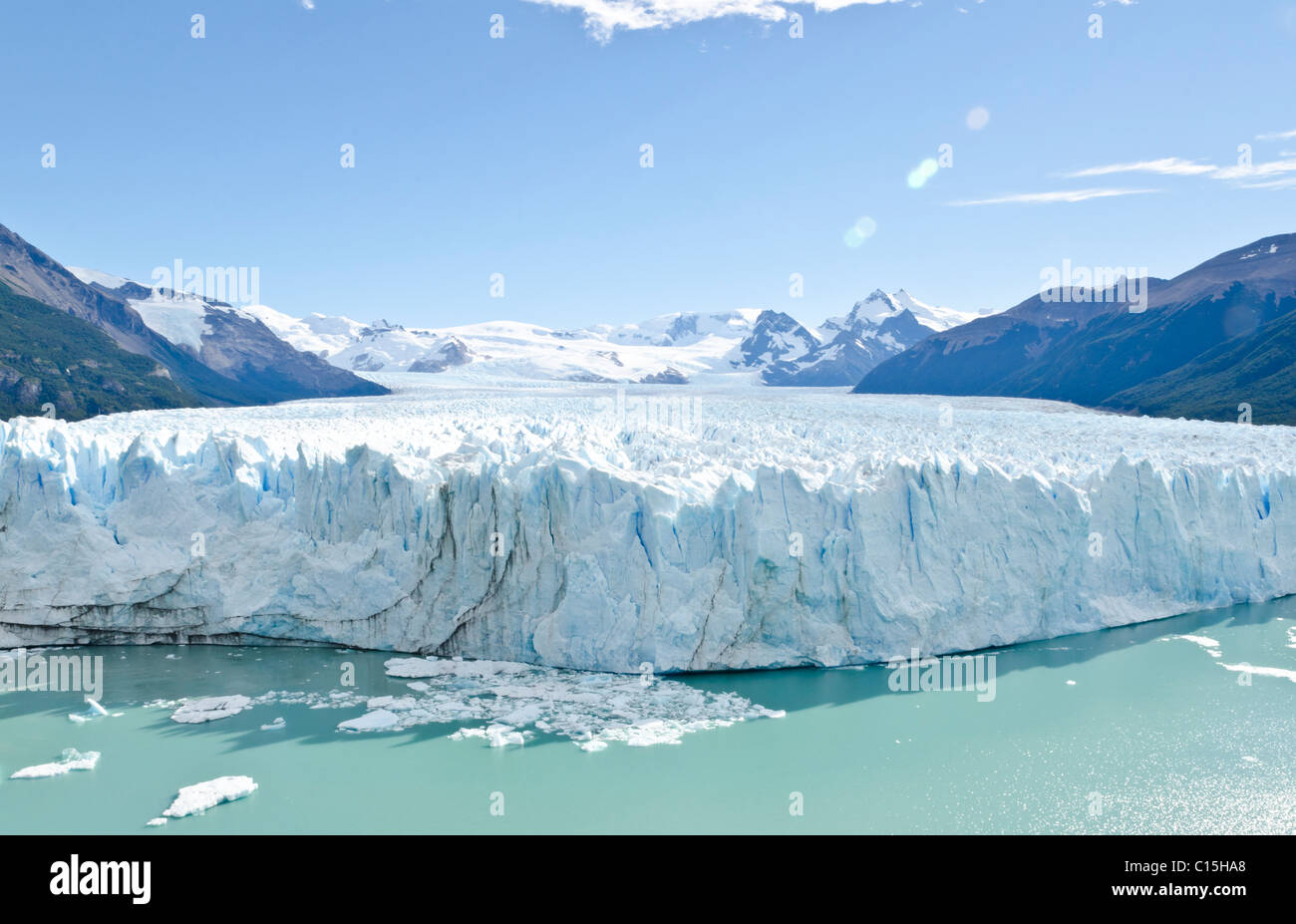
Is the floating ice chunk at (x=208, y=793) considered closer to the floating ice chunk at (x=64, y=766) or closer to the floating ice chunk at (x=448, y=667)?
the floating ice chunk at (x=64, y=766)

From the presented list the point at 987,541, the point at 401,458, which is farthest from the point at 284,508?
the point at 987,541

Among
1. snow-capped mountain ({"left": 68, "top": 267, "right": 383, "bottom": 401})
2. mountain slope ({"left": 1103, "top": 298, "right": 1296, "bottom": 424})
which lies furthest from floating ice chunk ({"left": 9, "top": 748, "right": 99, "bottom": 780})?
snow-capped mountain ({"left": 68, "top": 267, "right": 383, "bottom": 401})

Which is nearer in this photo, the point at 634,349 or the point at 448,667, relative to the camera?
the point at 448,667

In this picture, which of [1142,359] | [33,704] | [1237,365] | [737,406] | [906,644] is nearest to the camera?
[33,704]

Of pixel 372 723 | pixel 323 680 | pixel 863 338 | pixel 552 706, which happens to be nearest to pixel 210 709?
pixel 323 680

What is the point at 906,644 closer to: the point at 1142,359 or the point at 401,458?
the point at 401,458

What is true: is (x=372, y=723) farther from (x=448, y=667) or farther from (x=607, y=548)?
(x=607, y=548)

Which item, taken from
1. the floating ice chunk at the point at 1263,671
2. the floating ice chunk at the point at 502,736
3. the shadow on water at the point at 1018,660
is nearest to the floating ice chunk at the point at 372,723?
the floating ice chunk at the point at 502,736
